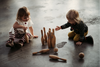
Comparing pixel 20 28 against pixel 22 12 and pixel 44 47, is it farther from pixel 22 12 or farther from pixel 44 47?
pixel 44 47

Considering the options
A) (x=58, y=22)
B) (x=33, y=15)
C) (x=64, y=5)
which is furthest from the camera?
(x=64, y=5)

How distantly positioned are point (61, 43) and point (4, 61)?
88 centimetres

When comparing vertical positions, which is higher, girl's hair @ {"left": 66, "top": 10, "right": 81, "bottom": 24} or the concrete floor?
girl's hair @ {"left": 66, "top": 10, "right": 81, "bottom": 24}

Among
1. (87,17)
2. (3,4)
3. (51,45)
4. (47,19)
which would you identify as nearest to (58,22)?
(47,19)

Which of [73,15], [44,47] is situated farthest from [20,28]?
[73,15]

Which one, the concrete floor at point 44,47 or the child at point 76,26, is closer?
the concrete floor at point 44,47

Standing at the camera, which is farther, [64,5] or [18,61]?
[64,5]

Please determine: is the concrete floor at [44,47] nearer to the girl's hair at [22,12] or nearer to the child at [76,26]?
the child at [76,26]

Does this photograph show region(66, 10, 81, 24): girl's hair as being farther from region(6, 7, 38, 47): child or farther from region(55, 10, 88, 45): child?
region(6, 7, 38, 47): child

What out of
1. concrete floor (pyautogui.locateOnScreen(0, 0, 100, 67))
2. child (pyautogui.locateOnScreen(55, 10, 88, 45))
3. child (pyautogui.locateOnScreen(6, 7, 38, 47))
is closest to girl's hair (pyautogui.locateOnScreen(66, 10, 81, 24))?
child (pyautogui.locateOnScreen(55, 10, 88, 45))

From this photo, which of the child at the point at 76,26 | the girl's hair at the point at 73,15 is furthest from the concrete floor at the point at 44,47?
the girl's hair at the point at 73,15

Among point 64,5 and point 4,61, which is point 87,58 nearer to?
point 4,61

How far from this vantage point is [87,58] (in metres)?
1.73

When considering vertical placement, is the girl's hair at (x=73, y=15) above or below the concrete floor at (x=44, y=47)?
above
